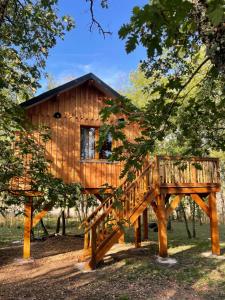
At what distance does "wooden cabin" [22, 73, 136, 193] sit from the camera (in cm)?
1259

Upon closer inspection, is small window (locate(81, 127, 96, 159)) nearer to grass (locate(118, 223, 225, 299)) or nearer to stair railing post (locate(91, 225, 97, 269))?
stair railing post (locate(91, 225, 97, 269))

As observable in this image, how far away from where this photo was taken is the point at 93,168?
1309 centimetres

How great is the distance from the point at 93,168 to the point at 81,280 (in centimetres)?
478

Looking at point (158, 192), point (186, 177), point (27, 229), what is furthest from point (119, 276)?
point (186, 177)

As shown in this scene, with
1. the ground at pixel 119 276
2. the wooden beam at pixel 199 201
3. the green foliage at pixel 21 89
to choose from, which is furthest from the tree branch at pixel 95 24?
the wooden beam at pixel 199 201

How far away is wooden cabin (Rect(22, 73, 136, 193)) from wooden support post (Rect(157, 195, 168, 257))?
2.08m

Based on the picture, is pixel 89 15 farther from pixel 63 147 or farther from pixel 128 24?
pixel 63 147

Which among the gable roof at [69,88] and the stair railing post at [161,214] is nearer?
the stair railing post at [161,214]

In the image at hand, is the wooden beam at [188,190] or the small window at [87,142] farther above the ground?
the small window at [87,142]

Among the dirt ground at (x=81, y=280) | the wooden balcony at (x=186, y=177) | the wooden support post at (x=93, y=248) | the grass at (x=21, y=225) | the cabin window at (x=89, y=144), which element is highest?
the cabin window at (x=89, y=144)

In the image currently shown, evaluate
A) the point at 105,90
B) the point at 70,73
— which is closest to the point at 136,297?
the point at 105,90

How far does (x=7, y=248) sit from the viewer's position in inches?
593

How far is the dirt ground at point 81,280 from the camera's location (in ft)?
26.7

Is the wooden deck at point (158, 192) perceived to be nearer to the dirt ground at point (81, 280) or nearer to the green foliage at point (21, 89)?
the dirt ground at point (81, 280)
